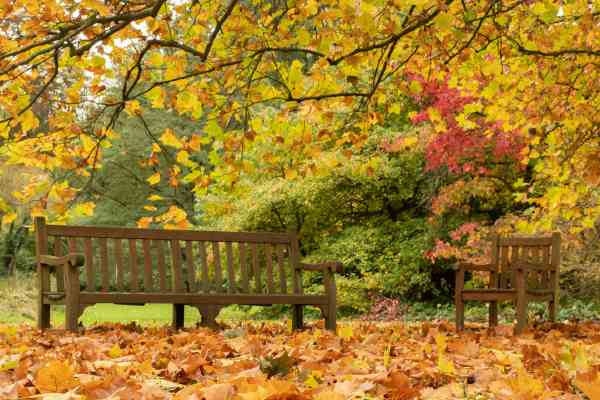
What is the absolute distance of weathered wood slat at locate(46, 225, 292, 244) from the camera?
640cm

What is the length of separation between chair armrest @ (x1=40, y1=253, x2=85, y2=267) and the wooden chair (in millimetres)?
3605

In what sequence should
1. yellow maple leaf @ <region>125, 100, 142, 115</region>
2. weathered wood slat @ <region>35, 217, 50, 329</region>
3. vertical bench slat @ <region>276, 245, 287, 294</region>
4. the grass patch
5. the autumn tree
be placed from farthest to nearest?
1. the grass patch
2. vertical bench slat @ <region>276, 245, 287, 294</region>
3. weathered wood slat @ <region>35, 217, 50, 329</region>
4. yellow maple leaf @ <region>125, 100, 142, 115</region>
5. the autumn tree

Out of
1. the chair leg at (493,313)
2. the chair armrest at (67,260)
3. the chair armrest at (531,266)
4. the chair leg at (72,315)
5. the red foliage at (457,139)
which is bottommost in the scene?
the chair leg at (493,313)

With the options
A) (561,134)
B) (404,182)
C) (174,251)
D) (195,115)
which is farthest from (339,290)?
(195,115)

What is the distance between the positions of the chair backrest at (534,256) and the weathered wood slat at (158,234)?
245 centimetres

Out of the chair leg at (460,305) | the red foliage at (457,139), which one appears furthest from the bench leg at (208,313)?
the red foliage at (457,139)

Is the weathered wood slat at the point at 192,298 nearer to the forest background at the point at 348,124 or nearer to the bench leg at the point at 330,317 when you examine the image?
the bench leg at the point at 330,317

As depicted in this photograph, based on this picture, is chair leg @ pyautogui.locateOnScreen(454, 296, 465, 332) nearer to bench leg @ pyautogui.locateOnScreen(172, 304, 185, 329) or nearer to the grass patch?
bench leg @ pyautogui.locateOnScreen(172, 304, 185, 329)

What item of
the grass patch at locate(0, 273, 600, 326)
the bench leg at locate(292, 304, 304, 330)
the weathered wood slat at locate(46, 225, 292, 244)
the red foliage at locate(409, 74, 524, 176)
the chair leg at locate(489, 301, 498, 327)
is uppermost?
the red foliage at locate(409, 74, 524, 176)

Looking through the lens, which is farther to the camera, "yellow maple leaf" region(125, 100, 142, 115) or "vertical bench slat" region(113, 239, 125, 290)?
"vertical bench slat" region(113, 239, 125, 290)

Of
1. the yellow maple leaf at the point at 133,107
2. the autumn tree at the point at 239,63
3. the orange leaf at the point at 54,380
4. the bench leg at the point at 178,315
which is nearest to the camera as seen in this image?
the orange leaf at the point at 54,380

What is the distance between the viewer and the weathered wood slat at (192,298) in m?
6.04

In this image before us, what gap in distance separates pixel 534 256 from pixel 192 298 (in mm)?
3710

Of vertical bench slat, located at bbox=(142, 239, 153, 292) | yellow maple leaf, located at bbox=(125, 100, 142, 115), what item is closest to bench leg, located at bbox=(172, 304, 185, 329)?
vertical bench slat, located at bbox=(142, 239, 153, 292)
